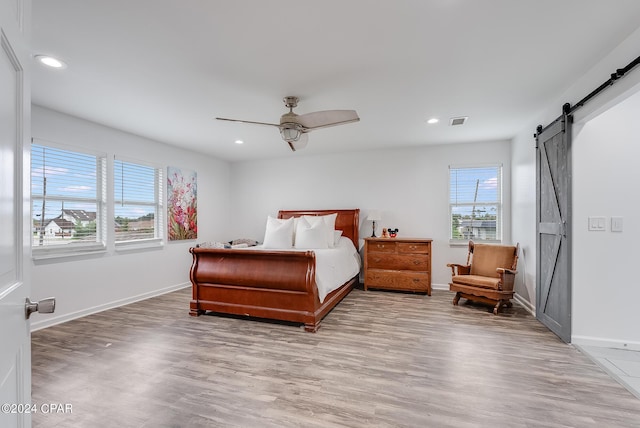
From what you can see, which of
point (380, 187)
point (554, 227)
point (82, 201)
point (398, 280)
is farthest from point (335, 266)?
point (82, 201)

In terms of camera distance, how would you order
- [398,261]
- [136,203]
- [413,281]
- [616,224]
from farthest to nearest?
[398,261] < [413,281] < [136,203] < [616,224]

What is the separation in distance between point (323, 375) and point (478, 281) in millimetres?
2620

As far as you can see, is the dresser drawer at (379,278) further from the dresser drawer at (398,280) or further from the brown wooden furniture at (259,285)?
the brown wooden furniture at (259,285)

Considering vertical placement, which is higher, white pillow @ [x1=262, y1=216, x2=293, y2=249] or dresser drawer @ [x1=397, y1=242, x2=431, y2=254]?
white pillow @ [x1=262, y1=216, x2=293, y2=249]

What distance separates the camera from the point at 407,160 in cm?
523

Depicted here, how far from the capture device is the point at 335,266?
12.8 feet

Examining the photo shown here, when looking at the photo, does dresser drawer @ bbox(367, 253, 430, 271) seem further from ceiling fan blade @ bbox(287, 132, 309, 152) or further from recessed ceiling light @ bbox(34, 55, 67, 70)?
recessed ceiling light @ bbox(34, 55, 67, 70)

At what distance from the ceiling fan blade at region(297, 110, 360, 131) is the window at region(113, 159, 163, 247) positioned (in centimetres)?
298

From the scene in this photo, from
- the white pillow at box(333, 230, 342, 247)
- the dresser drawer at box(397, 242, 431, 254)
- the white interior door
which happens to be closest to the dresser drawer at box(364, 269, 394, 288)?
the dresser drawer at box(397, 242, 431, 254)

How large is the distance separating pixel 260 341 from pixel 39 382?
5.46 feet

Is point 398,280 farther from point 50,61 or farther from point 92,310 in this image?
point 50,61

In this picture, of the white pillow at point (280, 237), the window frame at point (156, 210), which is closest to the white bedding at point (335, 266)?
the white pillow at point (280, 237)

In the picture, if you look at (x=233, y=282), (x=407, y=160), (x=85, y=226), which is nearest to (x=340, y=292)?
(x=233, y=282)

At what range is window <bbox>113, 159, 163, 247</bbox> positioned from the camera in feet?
13.7
